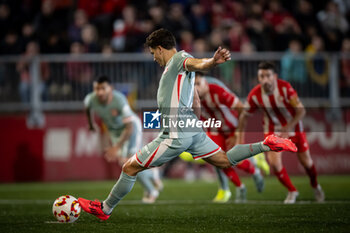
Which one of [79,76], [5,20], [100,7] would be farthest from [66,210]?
[100,7]

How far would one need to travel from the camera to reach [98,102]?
35.0 feet

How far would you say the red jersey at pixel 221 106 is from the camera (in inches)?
374

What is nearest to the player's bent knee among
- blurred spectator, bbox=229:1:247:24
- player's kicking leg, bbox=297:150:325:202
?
player's kicking leg, bbox=297:150:325:202

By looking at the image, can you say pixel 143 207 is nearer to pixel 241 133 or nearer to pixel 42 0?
pixel 241 133

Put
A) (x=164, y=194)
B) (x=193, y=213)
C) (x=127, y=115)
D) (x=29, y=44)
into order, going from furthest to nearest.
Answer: (x=29, y=44), (x=164, y=194), (x=127, y=115), (x=193, y=213)

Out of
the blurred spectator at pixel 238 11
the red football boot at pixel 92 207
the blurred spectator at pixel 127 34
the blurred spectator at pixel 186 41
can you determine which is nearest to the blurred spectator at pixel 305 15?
the blurred spectator at pixel 238 11

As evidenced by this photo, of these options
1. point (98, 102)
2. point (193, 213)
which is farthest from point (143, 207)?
point (98, 102)

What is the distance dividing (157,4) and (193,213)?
935 cm

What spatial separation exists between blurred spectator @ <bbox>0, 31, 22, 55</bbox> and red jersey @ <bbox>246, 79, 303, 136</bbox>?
24.7 feet

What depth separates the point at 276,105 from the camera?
905 centimetres

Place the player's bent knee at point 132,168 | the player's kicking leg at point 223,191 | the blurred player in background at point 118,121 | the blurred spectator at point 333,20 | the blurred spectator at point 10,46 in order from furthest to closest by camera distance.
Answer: the blurred spectator at point 333,20, the blurred spectator at point 10,46, the blurred player in background at point 118,121, the player's kicking leg at point 223,191, the player's bent knee at point 132,168

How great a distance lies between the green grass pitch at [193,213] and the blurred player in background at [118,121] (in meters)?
0.46

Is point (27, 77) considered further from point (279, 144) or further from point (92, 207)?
point (279, 144)

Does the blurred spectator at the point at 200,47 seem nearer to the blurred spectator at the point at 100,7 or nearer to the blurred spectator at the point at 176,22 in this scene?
the blurred spectator at the point at 176,22
